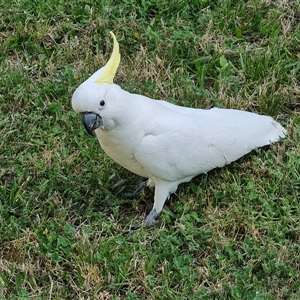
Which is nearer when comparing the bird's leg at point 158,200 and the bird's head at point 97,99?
the bird's head at point 97,99

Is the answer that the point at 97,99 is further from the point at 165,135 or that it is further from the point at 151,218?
the point at 151,218

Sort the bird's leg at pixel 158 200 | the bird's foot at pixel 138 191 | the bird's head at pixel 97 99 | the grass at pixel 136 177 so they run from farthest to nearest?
the bird's foot at pixel 138 191, the bird's leg at pixel 158 200, the grass at pixel 136 177, the bird's head at pixel 97 99


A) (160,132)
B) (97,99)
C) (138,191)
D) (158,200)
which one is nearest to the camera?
(97,99)

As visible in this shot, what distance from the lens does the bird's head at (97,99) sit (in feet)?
7.88

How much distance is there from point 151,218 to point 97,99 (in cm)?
66

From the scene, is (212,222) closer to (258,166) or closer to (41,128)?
(258,166)

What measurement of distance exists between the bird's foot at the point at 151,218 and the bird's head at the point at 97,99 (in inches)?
20.8

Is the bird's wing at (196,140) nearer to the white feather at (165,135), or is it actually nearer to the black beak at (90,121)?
the white feather at (165,135)

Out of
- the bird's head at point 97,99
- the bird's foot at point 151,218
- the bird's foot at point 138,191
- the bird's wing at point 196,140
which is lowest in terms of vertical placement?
the bird's foot at point 138,191

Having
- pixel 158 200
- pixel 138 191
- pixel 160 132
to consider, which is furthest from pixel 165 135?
pixel 138 191

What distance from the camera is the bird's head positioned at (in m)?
2.40

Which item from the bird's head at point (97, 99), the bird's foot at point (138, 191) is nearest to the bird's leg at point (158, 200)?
the bird's foot at point (138, 191)

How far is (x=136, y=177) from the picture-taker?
9.97 ft

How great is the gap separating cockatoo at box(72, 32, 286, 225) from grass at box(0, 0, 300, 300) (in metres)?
0.13
